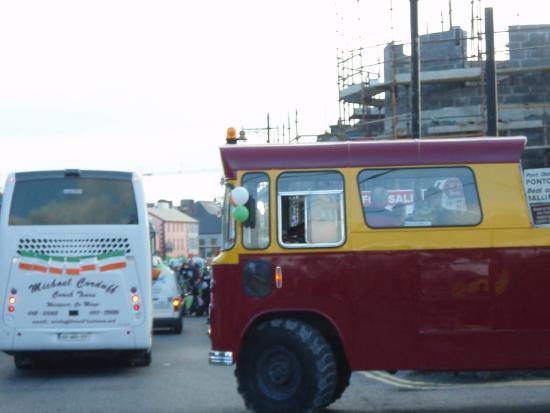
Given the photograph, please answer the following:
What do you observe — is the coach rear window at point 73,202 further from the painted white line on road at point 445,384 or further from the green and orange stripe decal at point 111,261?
the painted white line on road at point 445,384

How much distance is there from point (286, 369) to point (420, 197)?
2319mm

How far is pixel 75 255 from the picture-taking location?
17016mm

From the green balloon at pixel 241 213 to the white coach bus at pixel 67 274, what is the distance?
6.05m

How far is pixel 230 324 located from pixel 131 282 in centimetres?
585

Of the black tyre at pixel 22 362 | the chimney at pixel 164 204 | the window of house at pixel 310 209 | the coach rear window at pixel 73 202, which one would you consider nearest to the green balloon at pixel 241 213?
the window of house at pixel 310 209

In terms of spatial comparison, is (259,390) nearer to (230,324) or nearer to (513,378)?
(230,324)

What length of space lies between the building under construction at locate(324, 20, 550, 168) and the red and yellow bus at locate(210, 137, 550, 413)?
47.4 feet

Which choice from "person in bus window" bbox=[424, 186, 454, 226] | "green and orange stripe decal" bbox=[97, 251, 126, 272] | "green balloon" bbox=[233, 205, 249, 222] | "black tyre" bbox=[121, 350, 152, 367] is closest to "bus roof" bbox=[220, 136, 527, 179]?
"person in bus window" bbox=[424, 186, 454, 226]

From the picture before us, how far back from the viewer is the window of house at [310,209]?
37.8 feet

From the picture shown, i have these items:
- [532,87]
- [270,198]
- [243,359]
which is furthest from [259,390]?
[532,87]

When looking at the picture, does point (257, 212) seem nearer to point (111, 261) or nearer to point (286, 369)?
point (286, 369)

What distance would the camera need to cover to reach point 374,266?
1144cm

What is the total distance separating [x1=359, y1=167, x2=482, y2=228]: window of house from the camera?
11516 mm

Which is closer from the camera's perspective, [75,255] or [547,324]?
[547,324]
